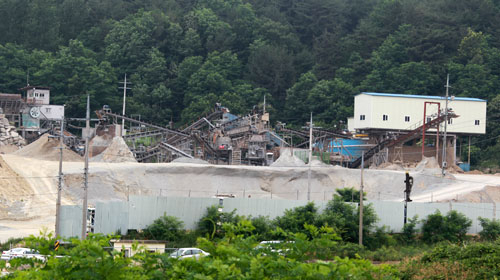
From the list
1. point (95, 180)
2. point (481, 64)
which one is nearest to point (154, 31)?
point (481, 64)

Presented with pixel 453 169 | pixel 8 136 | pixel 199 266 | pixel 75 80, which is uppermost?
pixel 75 80

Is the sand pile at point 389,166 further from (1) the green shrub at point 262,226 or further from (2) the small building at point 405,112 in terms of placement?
(1) the green shrub at point 262,226

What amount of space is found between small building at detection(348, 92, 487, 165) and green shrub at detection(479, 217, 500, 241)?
27.5 meters

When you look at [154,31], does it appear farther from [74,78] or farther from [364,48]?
[364,48]

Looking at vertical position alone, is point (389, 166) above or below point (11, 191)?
above

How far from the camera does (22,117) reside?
275 ft

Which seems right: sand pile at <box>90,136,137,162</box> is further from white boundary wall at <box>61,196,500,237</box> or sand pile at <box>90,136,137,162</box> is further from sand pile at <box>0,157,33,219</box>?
white boundary wall at <box>61,196,500,237</box>

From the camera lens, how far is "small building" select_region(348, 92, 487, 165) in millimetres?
74438

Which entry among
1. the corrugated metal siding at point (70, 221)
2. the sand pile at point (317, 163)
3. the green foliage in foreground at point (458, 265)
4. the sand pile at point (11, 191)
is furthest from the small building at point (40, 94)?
the green foliage in foreground at point (458, 265)

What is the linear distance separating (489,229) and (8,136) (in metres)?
47.9

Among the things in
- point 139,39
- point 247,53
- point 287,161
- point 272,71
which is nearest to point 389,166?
point 287,161

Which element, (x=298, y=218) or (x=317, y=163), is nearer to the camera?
(x=298, y=218)

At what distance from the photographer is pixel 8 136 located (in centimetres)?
7494

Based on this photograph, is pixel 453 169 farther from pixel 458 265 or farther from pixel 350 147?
pixel 458 265
